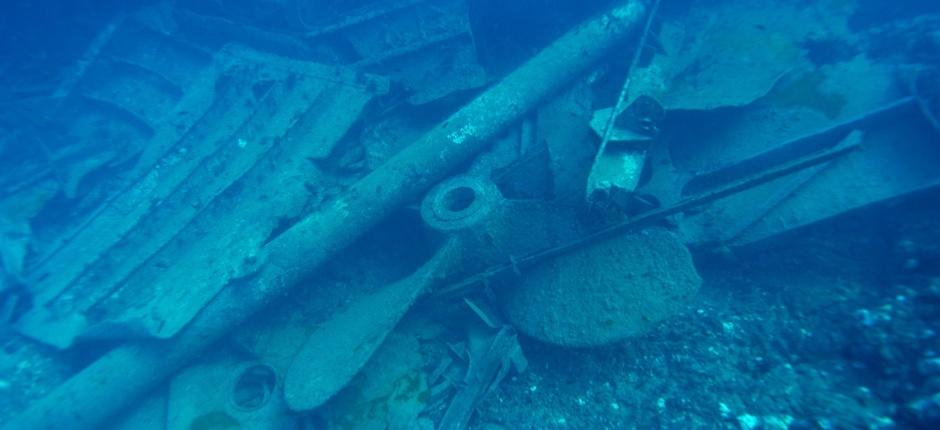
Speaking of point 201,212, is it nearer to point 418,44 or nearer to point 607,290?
point 418,44

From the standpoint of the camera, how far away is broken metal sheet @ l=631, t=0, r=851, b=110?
191 inches

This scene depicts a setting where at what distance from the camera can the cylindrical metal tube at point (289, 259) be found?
13.3 ft

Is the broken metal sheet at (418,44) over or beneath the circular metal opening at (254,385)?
over

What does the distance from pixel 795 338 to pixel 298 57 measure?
24.9 feet

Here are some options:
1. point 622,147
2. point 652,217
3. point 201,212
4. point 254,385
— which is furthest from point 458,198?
point 201,212

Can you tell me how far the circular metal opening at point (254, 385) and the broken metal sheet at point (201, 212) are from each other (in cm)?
80

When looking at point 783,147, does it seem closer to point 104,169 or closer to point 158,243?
point 158,243

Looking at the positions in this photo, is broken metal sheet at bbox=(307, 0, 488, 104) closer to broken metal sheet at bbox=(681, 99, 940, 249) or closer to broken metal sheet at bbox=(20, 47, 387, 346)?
broken metal sheet at bbox=(20, 47, 387, 346)

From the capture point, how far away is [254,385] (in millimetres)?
4414

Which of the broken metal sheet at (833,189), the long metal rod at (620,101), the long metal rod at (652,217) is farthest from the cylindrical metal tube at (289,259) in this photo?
the broken metal sheet at (833,189)

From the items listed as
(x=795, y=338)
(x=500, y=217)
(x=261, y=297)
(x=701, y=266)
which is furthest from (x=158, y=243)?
(x=795, y=338)

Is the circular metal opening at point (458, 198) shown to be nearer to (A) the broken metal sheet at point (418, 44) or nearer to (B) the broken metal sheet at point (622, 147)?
(B) the broken metal sheet at point (622, 147)

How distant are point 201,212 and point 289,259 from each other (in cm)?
176

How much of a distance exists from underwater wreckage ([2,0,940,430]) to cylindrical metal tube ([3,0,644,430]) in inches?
0.9
